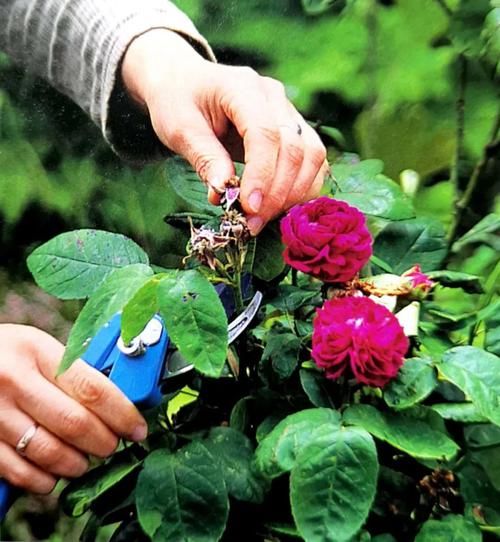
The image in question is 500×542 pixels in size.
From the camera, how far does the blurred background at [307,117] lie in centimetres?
72

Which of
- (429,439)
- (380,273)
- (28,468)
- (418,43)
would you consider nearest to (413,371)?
(429,439)

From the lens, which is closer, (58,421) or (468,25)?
(58,421)

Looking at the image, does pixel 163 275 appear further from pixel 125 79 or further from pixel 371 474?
pixel 125 79

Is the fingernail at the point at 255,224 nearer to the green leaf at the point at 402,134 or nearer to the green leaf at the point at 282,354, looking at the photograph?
the green leaf at the point at 282,354

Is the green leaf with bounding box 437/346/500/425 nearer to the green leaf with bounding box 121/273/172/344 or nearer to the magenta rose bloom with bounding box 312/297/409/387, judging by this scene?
the magenta rose bloom with bounding box 312/297/409/387

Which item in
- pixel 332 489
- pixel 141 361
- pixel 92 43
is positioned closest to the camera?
pixel 332 489

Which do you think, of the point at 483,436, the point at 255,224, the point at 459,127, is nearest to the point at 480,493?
the point at 483,436

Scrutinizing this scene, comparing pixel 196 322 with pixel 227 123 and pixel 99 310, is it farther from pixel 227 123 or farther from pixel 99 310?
pixel 227 123

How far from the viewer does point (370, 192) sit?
66cm

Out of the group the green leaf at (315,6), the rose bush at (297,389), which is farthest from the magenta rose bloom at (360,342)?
the green leaf at (315,6)

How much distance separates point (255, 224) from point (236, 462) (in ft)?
0.54

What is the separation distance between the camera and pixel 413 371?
1.75 ft

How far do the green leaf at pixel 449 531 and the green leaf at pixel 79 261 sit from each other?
26cm

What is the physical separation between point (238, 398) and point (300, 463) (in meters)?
0.17
